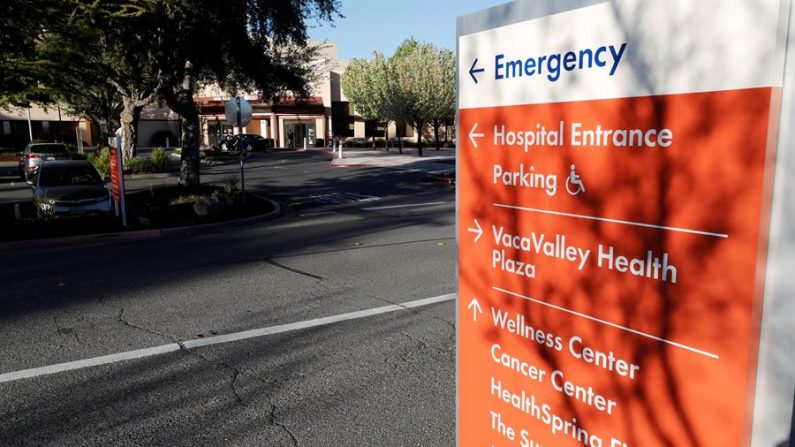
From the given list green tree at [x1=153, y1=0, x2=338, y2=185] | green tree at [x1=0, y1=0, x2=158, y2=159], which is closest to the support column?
green tree at [x1=153, y1=0, x2=338, y2=185]

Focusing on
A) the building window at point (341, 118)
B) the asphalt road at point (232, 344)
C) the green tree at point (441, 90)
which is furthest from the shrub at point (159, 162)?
the building window at point (341, 118)

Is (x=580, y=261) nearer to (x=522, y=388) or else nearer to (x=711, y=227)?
(x=711, y=227)

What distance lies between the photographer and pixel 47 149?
2562 centimetres

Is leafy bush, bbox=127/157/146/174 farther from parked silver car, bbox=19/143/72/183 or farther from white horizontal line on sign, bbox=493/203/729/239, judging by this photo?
white horizontal line on sign, bbox=493/203/729/239

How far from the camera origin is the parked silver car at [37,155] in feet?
80.0

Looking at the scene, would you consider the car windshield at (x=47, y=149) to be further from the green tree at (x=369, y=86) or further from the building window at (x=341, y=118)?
the building window at (x=341, y=118)

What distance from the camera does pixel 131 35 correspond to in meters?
16.6

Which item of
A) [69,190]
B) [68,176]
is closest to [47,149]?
[68,176]

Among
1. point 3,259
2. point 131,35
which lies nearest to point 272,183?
point 131,35

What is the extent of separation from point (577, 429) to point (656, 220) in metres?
0.84

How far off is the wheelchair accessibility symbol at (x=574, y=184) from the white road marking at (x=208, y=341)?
4.45m

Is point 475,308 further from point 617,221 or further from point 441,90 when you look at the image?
point 441,90

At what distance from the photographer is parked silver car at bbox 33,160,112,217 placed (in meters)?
13.4

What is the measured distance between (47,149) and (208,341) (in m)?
24.5
